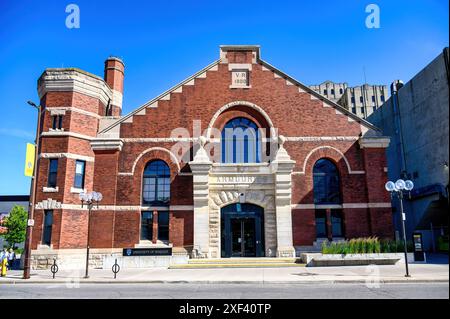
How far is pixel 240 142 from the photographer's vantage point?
25.6 metres

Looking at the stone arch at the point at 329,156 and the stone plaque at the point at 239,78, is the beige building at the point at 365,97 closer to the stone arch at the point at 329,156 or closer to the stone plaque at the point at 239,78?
the stone arch at the point at 329,156

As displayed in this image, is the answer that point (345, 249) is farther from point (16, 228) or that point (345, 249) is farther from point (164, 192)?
point (16, 228)

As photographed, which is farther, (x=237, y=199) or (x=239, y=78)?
(x=239, y=78)

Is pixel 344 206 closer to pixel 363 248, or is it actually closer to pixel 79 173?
pixel 363 248

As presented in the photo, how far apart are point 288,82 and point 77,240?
18.9 m

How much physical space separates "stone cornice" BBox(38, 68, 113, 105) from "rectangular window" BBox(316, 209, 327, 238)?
18.8 metres

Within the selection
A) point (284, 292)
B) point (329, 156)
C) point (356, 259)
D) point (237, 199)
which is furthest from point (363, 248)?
point (284, 292)

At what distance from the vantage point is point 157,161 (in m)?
25.4

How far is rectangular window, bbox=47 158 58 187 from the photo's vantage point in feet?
79.7

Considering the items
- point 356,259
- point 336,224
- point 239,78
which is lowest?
point 356,259

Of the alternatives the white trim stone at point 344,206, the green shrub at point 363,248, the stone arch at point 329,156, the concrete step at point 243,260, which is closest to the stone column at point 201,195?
the concrete step at point 243,260

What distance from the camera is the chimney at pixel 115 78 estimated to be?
101ft

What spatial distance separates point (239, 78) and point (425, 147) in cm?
1839
